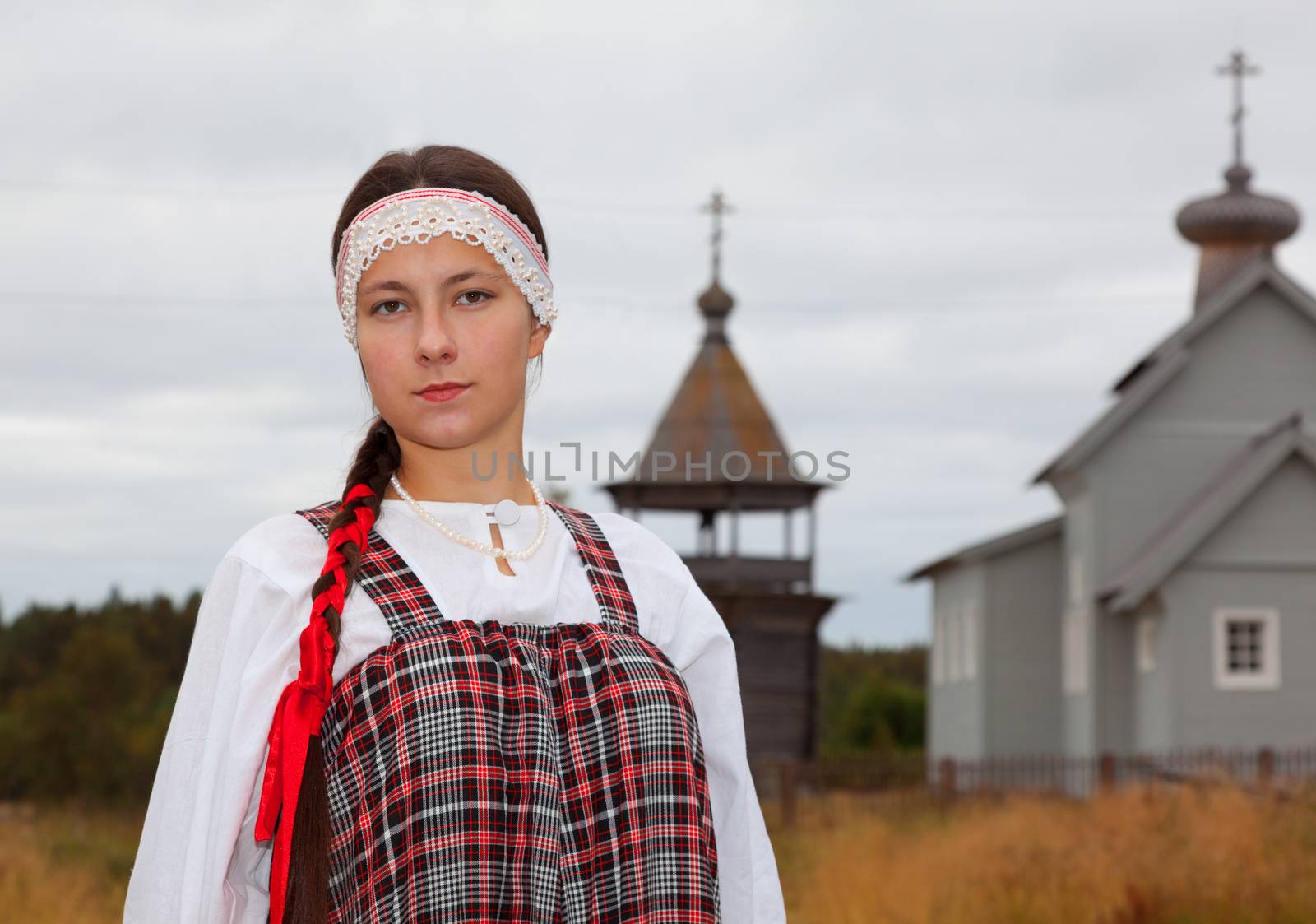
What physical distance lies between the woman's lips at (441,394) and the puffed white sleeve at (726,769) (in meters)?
0.46

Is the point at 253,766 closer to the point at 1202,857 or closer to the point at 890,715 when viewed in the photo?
the point at 1202,857

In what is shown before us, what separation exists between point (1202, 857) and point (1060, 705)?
52.1 ft

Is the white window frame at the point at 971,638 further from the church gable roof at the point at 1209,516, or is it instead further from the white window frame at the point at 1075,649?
the church gable roof at the point at 1209,516

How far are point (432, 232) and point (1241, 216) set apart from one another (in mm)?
27436

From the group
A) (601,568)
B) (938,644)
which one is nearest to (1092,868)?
(601,568)

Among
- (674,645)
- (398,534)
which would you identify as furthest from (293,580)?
(674,645)

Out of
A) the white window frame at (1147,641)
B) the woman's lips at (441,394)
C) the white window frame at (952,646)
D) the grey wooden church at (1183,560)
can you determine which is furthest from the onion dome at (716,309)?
the woman's lips at (441,394)

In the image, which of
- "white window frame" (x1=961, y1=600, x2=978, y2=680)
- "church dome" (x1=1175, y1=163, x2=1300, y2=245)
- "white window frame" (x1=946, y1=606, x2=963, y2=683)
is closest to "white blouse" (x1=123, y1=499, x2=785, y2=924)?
"white window frame" (x1=961, y1=600, x2=978, y2=680)

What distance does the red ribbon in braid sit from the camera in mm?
2059

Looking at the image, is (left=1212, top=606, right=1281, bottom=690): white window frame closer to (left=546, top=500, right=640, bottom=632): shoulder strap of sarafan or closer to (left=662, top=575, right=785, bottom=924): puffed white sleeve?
(left=662, top=575, right=785, bottom=924): puffed white sleeve

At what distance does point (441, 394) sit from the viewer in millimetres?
2318

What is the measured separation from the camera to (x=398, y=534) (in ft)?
7.61

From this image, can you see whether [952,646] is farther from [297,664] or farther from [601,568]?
[297,664]

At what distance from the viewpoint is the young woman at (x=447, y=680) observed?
82.7 inches
